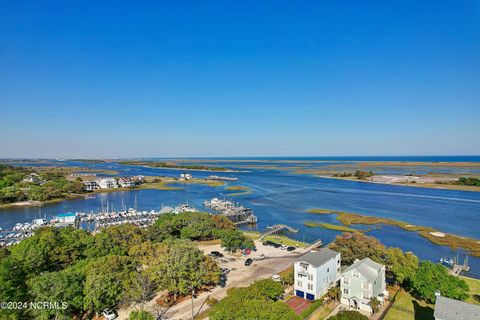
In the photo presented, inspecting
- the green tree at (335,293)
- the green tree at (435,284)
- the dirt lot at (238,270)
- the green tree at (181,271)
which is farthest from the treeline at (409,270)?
the green tree at (181,271)

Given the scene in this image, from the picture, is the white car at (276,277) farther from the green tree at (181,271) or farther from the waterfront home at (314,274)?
the green tree at (181,271)

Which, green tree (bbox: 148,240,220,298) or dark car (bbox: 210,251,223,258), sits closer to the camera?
green tree (bbox: 148,240,220,298)

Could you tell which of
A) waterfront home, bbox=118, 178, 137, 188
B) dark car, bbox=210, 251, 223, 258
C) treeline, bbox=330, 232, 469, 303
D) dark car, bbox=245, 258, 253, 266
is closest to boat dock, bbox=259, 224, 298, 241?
dark car, bbox=210, 251, 223, 258

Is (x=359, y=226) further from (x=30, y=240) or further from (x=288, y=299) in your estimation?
(x=30, y=240)

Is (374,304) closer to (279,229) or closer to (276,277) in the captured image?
(276,277)

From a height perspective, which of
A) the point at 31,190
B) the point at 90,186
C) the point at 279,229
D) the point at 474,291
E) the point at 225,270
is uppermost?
the point at 31,190

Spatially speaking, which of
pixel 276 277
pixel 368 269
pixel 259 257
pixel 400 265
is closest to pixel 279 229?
pixel 259 257

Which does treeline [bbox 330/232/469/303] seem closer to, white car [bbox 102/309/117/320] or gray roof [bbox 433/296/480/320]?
gray roof [bbox 433/296/480/320]
